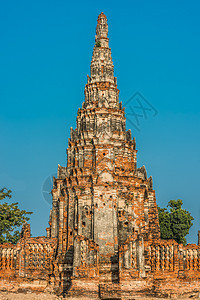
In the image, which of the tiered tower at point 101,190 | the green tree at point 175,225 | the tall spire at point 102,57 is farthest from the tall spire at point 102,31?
the green tree at point 175,225

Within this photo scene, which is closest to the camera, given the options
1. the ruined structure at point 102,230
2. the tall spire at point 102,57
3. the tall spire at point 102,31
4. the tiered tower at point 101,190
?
the ruined structure at point 102,230

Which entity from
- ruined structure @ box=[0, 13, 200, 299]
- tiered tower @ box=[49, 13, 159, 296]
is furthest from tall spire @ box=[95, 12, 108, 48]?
tiered tower @ box=[49, 13, 159, 296]

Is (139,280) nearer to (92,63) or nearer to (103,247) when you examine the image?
(103,247)

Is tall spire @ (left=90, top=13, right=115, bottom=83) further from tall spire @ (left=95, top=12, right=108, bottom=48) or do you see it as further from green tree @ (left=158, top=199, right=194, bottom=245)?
green tree @ (left=158, top=199, right=194, bottom=245)

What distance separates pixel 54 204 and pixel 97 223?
272 inches

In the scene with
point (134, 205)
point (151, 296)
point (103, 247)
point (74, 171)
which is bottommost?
point (151, 296)

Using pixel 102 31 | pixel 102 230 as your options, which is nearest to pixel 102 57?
pixel 102 31

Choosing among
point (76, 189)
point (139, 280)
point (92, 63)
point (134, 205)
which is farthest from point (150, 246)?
point (92, 63)

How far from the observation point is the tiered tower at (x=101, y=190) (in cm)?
4147

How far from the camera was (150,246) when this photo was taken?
129ft

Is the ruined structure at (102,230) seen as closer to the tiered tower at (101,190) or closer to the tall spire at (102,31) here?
the tiered tower at (101,190)

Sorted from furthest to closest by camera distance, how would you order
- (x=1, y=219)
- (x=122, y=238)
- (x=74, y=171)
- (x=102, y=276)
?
(x=1, y=219) → (x=74, y=171) → (x=122, y=238) → (x=102, y=276)

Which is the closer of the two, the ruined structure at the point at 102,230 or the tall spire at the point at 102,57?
the ruined structure at the point at 102,230

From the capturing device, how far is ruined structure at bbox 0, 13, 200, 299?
1503 inches
